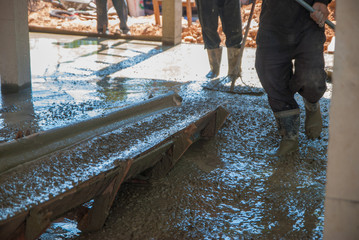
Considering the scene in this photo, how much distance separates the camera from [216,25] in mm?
5945

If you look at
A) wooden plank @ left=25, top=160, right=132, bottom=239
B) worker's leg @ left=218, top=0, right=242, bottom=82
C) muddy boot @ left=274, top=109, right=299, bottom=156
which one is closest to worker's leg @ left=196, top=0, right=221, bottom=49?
worker's leg @ left=218, top=0, right=242, bottom=82

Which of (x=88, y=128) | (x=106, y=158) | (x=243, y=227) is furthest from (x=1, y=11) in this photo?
(x=243, y=227)

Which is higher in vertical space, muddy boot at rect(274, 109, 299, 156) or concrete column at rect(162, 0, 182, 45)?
concrete column at rect(162, 0, 182, 45)

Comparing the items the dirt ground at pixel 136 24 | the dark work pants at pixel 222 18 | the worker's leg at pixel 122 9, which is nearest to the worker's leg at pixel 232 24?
the dark work pants at pixel 222 18

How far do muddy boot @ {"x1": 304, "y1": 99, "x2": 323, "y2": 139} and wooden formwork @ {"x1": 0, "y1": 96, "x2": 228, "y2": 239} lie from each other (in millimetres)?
1029

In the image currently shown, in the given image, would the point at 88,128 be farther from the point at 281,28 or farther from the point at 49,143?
the point at 281,28

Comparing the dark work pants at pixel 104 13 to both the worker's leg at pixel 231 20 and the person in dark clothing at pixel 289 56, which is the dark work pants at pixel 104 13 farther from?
the person in dark clothing at pixel 289 56

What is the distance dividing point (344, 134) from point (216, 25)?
4.76 m

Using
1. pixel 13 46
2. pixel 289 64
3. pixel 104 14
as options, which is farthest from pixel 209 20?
pixel 104 14

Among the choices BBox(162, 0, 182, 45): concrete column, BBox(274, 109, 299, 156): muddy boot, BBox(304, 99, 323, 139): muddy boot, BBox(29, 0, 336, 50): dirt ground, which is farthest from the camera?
BBox(29, 0, 336, 50): dirt ground

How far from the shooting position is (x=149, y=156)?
255 centimetres

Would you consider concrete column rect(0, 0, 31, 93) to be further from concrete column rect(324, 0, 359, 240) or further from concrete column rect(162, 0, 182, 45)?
concrete column rect(324, 0, 359, 240)

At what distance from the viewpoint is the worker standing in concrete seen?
18.9ft

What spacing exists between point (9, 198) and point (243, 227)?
49.7 inches
